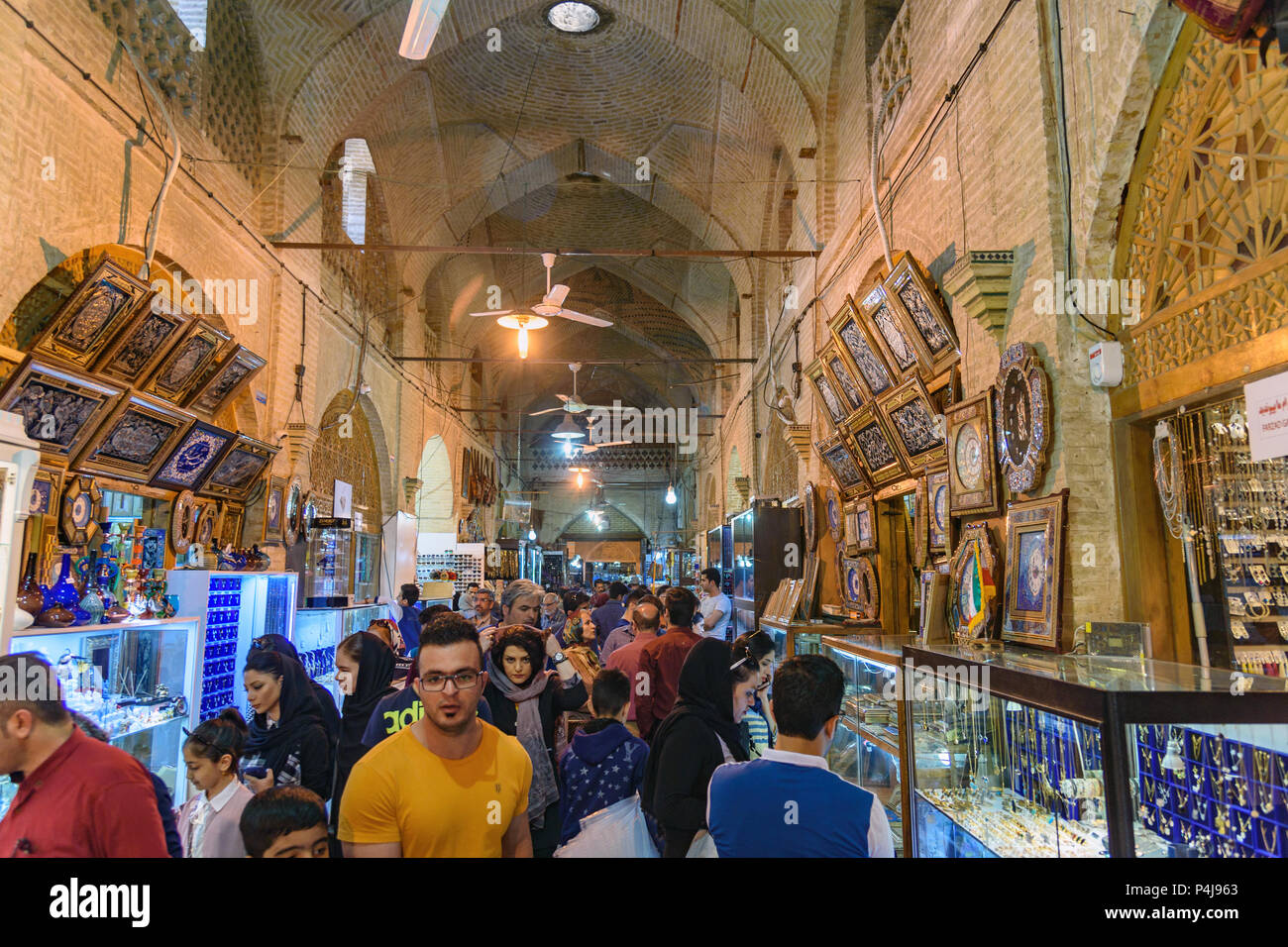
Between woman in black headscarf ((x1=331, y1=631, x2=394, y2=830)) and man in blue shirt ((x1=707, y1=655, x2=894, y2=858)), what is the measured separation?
5.73 feet

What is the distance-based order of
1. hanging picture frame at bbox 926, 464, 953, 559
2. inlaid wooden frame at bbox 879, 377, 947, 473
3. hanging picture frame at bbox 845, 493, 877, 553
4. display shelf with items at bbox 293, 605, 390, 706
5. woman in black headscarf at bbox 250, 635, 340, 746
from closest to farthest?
1. woman in black headscarf at bbox 250, 635, 340, 746
2. hanging picture frame at bbox 926, 464, 953, 559
3. inlaid wooden frame at bbox 879, 377, 947, 473
4. hanging picture frame at bbox 845, 493, 877, 553
5. display shelf with items at bbox 293, 605, 390, 706

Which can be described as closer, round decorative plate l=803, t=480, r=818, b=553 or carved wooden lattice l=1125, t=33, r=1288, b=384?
carved wooden lattice l=1125, t=33, r=1288, b=384

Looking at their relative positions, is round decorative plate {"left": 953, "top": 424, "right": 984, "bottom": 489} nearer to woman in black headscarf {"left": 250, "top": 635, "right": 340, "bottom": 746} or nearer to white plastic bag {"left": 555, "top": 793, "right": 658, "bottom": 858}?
white plastic bag {"left": 555, "top": 793, "right": 658, "bottom": 858}

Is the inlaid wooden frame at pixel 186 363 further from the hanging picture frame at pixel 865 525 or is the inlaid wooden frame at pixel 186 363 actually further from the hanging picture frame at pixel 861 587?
the hanging picture frame at pixel 861 587

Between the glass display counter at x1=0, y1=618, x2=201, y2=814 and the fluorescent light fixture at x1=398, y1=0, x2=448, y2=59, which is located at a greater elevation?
the fluorescent light fixture at x1=398, y1=0, x2=448, y2=59

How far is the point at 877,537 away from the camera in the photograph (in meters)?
7.55

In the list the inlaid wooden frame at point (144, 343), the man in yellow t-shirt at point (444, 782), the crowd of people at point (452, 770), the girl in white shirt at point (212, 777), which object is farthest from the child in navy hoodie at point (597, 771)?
the inlaid wooden frame at point (144, 343)

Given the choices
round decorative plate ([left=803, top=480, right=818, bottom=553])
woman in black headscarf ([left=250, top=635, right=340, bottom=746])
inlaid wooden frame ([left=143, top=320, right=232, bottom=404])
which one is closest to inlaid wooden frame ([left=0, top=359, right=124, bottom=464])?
inlaid wooden frame ([left=143, top=320, right=232, bottom=404])

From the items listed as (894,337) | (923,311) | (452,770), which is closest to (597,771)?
(452,770)

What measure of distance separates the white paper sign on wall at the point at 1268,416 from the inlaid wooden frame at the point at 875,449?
12.0 feet

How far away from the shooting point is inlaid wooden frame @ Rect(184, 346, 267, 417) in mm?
7016

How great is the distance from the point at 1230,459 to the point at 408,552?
11.8 m

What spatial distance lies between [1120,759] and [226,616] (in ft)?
20.2
